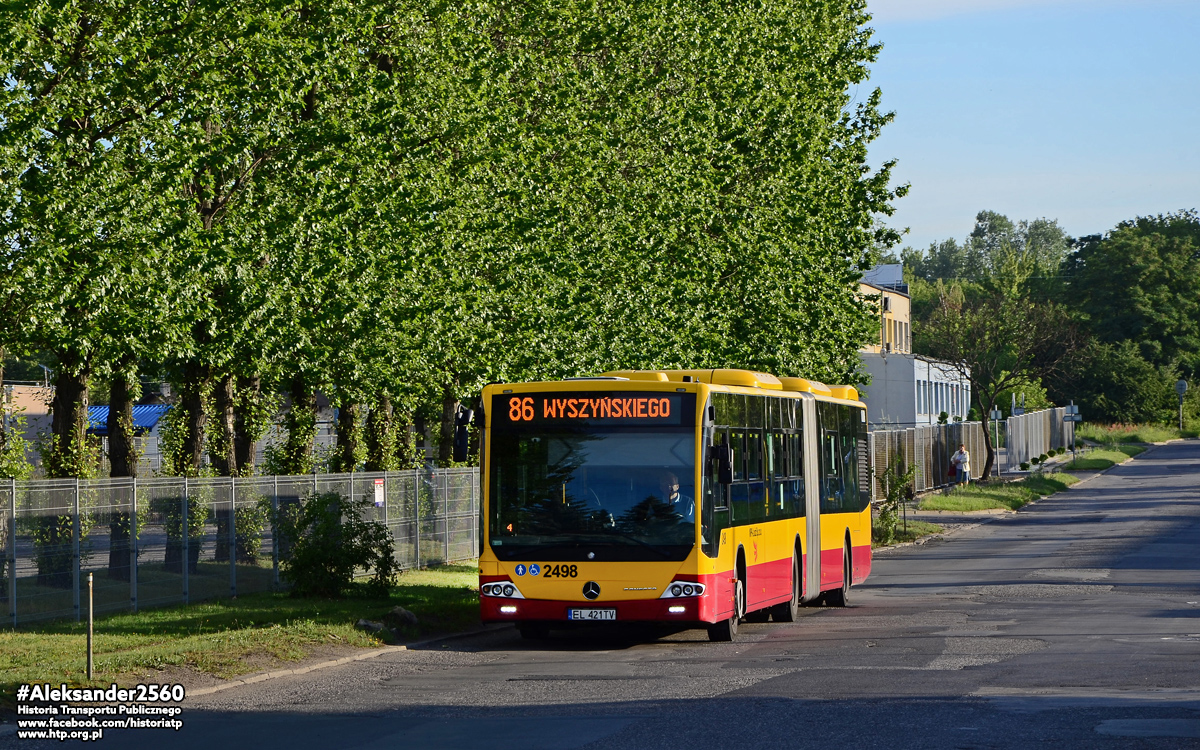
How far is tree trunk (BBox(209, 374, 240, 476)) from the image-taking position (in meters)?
26.5

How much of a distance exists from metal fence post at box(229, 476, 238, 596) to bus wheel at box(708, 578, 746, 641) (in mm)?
8064

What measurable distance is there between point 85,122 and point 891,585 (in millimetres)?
14838

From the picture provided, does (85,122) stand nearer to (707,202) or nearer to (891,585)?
(891,585)

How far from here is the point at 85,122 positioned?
21.0 metres

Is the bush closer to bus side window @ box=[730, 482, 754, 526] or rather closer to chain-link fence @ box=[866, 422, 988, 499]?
bus side window @ box=[730, 482, 754, 526]

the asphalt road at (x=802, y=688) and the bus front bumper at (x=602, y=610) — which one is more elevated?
the bus front bumper at (x=602, y=610)

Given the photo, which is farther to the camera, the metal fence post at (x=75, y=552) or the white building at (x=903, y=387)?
the white building at (x=903, y=387)

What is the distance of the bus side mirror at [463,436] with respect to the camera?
672 inches

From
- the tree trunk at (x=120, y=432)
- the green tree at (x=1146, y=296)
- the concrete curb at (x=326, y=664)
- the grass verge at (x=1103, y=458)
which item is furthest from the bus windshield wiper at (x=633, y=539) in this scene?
the green tree at (x=1146, y=296)

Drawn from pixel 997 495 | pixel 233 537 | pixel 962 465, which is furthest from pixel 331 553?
pixel 962 465

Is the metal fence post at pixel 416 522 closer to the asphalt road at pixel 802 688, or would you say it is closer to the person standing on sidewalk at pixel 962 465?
the asphalt road at pixel 802 688

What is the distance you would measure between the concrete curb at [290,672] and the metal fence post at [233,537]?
243 inches

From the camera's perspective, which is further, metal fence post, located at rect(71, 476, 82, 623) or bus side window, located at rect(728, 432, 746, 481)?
metal fence post, located at rect(71, 476, 82, 623)

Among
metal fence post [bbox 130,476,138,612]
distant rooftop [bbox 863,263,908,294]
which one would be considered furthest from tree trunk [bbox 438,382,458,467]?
distant rooftop [bbox 863,263,908,294]
